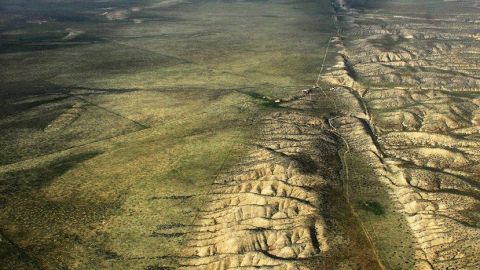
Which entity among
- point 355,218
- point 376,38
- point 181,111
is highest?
point 376,38

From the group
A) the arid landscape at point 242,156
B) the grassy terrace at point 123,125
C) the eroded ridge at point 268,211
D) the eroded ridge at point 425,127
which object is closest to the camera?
the eroded ridge at point 268,211

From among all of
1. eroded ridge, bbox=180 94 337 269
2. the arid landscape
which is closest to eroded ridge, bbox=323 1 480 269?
the arid landscape

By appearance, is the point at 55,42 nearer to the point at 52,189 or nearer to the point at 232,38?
the point at 232,38

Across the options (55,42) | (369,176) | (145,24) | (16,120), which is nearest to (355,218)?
(369,176)

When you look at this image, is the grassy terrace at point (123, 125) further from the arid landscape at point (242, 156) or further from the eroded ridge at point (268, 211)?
the eroded ridge at point (268, 211)

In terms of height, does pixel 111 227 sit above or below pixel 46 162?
below

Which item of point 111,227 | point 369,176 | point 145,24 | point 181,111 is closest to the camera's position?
point 111,227

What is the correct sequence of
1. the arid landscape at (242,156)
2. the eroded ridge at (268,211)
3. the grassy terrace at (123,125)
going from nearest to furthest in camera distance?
the eroded ridge at (268,211) → the arid landscape at (242,156) → the grassy terrace at (123,125)

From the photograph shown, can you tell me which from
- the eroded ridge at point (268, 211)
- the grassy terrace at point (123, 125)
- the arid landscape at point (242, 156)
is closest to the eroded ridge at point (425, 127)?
the arid landscape at point (242, 156)
